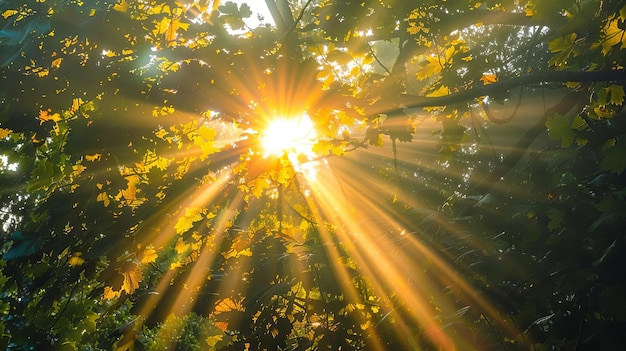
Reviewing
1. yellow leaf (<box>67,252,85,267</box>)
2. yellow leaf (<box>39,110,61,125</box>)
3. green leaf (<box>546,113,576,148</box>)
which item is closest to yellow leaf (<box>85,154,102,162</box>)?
yellow leaf (<box>39,110,61,125</box>)

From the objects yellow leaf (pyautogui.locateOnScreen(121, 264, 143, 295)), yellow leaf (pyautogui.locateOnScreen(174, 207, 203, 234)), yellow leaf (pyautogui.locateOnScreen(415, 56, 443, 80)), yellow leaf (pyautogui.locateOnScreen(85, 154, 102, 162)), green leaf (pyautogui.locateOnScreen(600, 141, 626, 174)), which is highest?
yellow leaf (pyautogui.locateOnScreen(85, 154, 102, 162))

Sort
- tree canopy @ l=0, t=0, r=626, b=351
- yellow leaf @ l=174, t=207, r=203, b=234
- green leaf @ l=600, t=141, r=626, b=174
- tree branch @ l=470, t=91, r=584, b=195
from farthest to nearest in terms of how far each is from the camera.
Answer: tree branch @ l=470, t=91, r=584, b=195
yellow leaf @ l=174, t=207, r=203, b=234
tree canopy @ l=0, t=0, r=626, b=351
green leaf @ l=600, t=141, r=626, b=174

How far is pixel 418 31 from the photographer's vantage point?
146 inches

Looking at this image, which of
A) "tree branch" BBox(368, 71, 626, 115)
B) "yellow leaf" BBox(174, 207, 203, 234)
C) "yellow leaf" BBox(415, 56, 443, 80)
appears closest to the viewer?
"tree branch" BBox(368, 71, 626, 115)

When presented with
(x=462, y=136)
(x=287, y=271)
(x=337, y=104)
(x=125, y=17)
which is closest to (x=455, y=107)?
(x=462, y=136)

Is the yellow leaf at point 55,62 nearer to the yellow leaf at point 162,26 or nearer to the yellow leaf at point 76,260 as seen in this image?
the yellow leaf at point 162,26

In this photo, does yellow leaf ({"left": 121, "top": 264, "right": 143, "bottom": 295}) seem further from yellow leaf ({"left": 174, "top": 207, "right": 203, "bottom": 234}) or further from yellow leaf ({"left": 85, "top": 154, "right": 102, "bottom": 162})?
yellow leaf ({"left": 85, "top": 154, "right": 102, "bottom": 162})

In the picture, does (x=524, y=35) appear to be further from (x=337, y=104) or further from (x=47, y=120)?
(x=47, y=120)

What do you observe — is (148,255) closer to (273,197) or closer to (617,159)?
(273,197)

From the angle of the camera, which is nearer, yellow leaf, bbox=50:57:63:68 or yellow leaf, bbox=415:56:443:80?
yellow leaf, bbox=50:57:63:68

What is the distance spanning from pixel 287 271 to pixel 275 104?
1082 millimetres

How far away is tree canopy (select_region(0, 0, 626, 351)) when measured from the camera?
1.96 metres

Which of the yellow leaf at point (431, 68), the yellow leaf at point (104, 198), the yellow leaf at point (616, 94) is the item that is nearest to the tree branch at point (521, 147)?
the yellow leaf at point (616, 94)

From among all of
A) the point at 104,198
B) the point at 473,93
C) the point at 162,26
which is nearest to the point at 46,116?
the point at 104,198
